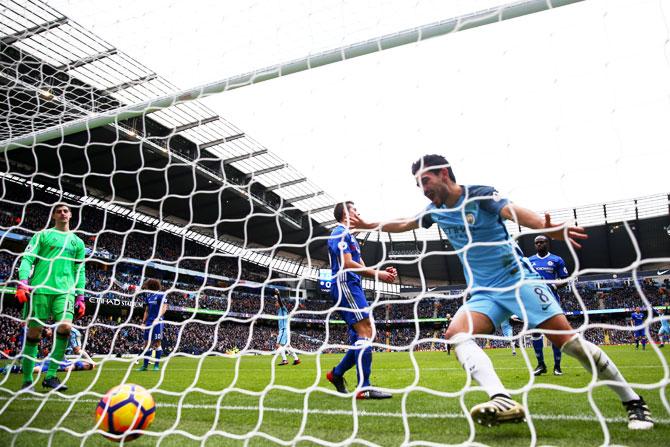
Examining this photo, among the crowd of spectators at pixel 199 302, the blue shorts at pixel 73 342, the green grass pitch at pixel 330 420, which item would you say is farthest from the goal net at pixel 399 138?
the crowd of spectators at pixel 199 302

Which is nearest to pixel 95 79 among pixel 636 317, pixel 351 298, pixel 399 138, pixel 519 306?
pixel 351 298

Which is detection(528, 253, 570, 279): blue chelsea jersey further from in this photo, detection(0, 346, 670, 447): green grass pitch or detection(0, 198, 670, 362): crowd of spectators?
detection(0, 198, 670, 362): crowd of spectators

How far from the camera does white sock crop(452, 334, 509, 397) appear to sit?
231 centimetres

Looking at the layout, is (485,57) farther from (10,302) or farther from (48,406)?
(10,302)

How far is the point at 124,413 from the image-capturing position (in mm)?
2346

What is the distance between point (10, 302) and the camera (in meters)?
22.5

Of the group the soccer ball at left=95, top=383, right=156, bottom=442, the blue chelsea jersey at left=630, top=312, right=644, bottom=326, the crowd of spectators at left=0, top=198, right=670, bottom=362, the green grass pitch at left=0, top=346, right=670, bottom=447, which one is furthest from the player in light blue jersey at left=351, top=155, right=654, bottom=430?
the crowd of spectators at left=0, top=198, right=670, bottom=362

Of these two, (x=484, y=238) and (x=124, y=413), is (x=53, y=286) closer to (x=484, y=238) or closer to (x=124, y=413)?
(x=124, y=413)

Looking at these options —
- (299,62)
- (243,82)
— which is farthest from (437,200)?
(243,82)

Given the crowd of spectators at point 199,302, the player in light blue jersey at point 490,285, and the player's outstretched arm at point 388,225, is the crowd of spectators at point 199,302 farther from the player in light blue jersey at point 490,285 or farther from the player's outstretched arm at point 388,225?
the player in light blue jersey at point 490,285

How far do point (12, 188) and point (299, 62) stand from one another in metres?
28.2

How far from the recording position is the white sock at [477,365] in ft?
7.57

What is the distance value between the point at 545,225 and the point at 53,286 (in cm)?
450

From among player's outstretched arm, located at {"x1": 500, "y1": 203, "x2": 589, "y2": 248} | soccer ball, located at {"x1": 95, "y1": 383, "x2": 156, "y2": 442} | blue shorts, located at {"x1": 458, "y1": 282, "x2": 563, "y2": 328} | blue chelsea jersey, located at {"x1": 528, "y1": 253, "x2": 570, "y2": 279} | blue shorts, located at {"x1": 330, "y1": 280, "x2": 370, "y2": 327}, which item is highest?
blue chelsea jersey, located at {"x1": 528, "y1": 253, "x2": 570, "y2": 279}
